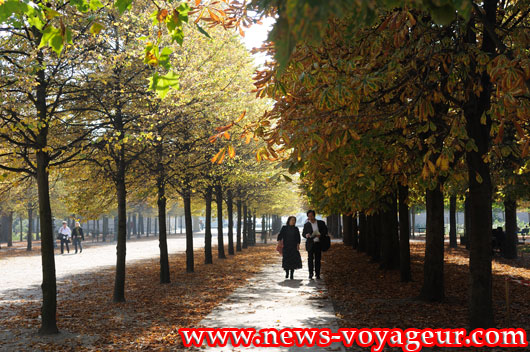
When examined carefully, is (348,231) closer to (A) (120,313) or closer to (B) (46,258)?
(A) (120,313)

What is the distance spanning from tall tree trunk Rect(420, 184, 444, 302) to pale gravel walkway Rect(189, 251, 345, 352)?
1985 millimetres

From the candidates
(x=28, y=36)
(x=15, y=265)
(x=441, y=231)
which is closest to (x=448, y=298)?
(x=441, y=231)

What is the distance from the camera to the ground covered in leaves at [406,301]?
26.7 feet

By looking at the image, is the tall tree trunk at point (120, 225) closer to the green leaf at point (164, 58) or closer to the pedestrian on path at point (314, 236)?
the pedestrian on path at point (314, 236)

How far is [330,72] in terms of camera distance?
6.61m

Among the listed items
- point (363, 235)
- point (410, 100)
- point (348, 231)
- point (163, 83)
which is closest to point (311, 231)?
point (410, 100)

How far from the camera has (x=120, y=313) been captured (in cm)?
1024

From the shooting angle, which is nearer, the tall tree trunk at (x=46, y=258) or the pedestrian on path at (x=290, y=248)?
the tall tree trunk at (x=46, y=258)

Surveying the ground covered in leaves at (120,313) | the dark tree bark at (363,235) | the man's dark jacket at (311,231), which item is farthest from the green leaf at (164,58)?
the dark tree bark at (363,235)

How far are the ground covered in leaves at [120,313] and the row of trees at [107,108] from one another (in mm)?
610

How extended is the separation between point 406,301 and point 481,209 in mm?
3720

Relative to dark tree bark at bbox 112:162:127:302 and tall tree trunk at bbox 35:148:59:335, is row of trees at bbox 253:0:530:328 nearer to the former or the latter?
tall tree trunk at bbox 35:148:59:335

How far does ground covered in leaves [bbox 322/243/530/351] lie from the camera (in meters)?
8.12

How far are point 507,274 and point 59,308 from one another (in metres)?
12.8
